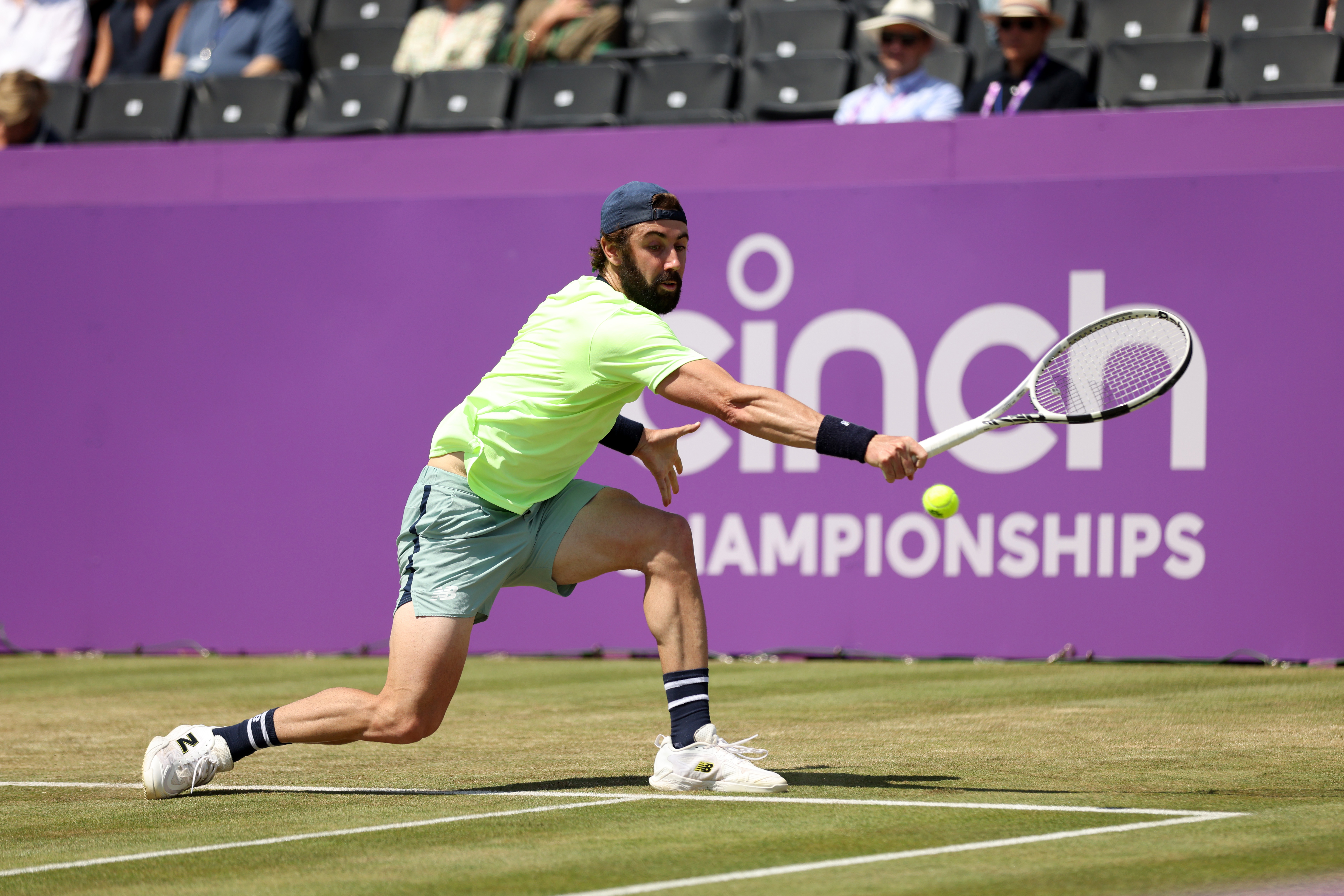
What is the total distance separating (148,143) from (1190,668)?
672cm

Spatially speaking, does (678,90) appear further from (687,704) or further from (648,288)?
(687,704)

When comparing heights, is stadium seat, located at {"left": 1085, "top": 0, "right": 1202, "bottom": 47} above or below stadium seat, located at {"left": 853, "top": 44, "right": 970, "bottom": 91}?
above

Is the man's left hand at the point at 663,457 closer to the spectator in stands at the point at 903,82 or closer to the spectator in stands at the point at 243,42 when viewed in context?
the spectator in stands at the point at 903,82

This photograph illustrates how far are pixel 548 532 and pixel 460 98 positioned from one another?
22.0ft

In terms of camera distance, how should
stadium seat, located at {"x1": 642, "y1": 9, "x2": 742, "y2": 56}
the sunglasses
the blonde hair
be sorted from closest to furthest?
the sunglasses → the blonde hair → stadium seat, located at {"x1": 642, "y1": 9, "x2": 742, "y2": 56}

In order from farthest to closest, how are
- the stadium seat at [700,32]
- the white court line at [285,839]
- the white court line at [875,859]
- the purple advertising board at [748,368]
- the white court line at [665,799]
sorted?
1. the stadium seat at [700,32]
2. the purple advertising board at [748,368]
3. the white court line at [285,839]
4. the white court line at [665,799]
5. the white court line at [875,859]

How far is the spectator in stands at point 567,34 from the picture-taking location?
12.2 metres

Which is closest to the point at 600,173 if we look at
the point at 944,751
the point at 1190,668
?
the point at 1190,668

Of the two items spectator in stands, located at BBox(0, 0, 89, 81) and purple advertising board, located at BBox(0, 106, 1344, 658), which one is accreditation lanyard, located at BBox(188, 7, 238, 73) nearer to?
spectator in stands, located at BBox(0, 0, 89, 81)

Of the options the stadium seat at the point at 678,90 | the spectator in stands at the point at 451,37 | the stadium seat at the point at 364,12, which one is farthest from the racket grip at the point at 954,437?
the stadium seat at the point at 364,12

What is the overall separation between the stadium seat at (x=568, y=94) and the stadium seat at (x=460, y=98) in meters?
0.12

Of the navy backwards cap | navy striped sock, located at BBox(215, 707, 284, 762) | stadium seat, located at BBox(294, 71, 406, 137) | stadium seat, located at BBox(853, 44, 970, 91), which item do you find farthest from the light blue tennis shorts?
stadium seat, located at BBox(294, 71, 406, 137)

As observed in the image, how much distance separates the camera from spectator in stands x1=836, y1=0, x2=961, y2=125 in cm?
1052

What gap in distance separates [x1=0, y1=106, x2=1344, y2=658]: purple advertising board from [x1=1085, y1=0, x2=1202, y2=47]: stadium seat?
1.80 metres
